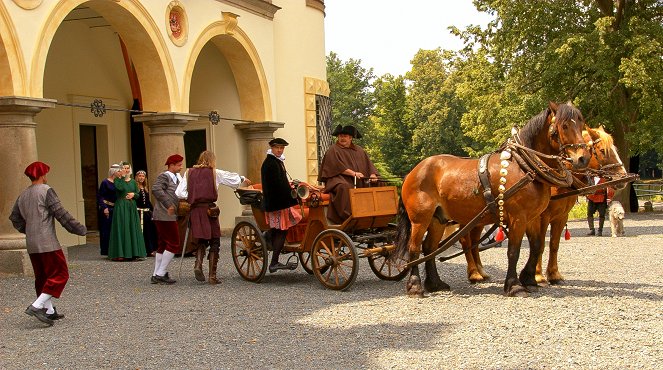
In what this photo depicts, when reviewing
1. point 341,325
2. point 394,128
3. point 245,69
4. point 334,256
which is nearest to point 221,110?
point 245,69

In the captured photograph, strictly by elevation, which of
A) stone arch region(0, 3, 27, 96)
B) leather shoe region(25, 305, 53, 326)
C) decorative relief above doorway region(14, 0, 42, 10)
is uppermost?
decorative relief above doorway region(14, 0, 42, 10)

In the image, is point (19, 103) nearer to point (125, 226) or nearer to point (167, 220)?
point (167, 220)

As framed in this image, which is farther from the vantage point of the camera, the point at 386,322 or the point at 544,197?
the point at 544,197

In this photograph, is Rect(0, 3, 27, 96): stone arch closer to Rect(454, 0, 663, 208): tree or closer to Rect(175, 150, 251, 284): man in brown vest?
Rect(175, 150, 251, 284): man in brown vest

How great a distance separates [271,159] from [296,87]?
982 cm

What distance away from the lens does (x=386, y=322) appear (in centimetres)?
750

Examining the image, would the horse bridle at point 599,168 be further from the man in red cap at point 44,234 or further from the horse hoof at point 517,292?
the man in red cap at point 44,234

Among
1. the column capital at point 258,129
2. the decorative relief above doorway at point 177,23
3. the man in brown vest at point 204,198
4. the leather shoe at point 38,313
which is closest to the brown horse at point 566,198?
the man in brown vest at point 204,198

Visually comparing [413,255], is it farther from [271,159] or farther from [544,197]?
[271,159]

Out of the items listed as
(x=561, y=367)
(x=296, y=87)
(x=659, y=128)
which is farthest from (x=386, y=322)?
(x=659, y=128)

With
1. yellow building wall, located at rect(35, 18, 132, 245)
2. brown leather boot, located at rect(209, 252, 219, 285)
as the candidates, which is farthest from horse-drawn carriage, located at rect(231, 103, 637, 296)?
yellow building wall, located at rect(35, 18, 132, 245)

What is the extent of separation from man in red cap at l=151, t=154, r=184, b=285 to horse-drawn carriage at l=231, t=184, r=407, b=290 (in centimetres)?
92

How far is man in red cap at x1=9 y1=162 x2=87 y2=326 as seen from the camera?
317 inches

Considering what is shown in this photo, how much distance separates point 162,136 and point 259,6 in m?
4.66
